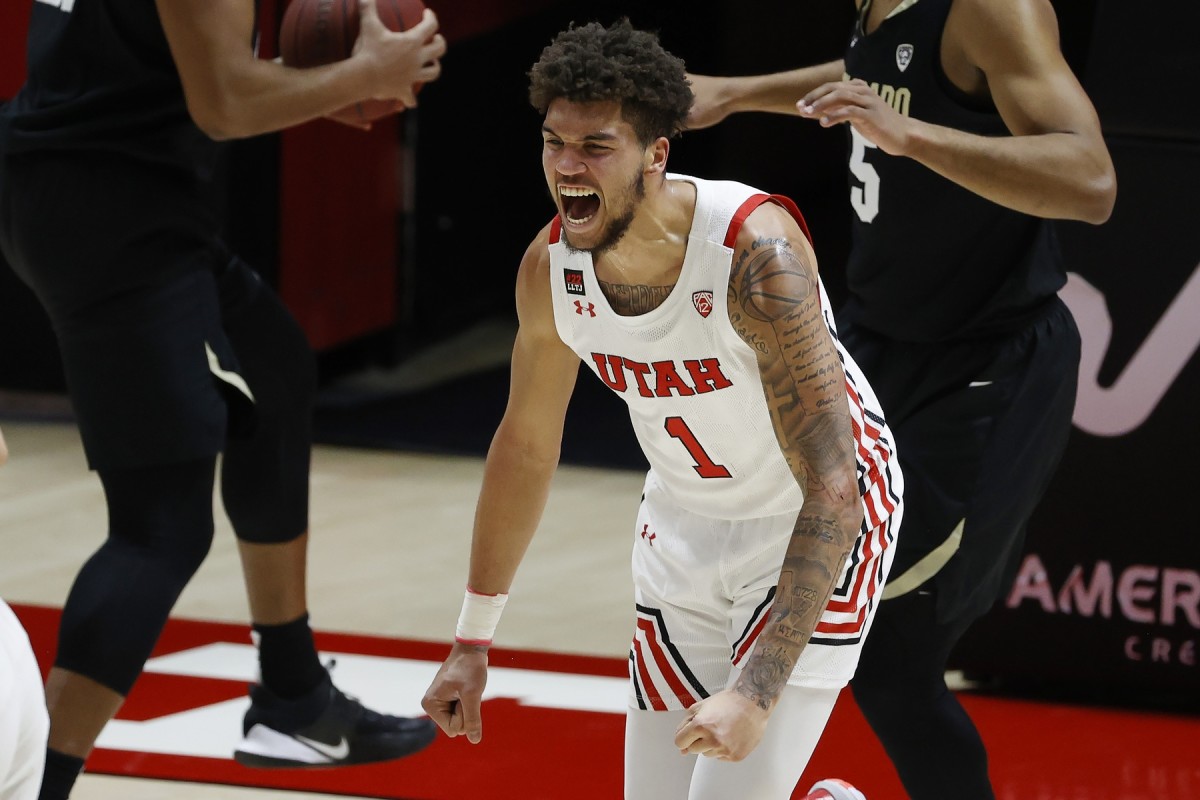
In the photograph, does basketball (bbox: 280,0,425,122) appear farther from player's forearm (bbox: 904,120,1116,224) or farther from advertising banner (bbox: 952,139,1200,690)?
advertising banner (bbox: 952,139,1200,690)

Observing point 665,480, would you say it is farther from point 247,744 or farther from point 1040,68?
point 247,744

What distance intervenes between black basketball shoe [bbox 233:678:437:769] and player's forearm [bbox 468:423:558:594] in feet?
3.93

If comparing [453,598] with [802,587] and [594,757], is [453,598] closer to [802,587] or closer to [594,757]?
[594,757]

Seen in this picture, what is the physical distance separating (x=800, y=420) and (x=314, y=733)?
5.88 ft

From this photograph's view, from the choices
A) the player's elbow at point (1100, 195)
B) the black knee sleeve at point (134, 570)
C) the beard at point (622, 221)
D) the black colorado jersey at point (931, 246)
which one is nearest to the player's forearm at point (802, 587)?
the beard at point (622, 221)

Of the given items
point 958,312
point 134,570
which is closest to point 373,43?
point 134,570

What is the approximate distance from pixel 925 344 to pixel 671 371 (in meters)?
0.81

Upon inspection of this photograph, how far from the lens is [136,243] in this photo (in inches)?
131

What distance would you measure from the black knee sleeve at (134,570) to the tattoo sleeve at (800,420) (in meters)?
1.29

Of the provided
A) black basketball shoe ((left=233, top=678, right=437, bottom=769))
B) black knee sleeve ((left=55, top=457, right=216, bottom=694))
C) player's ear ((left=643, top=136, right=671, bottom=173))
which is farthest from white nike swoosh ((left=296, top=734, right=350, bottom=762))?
player's ear ((left=643, top=136, right=671, bottom=173))

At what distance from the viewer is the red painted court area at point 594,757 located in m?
3.79

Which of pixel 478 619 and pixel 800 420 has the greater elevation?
pixel 800 420

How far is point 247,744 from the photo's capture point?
389cm

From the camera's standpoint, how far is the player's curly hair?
2434mm
